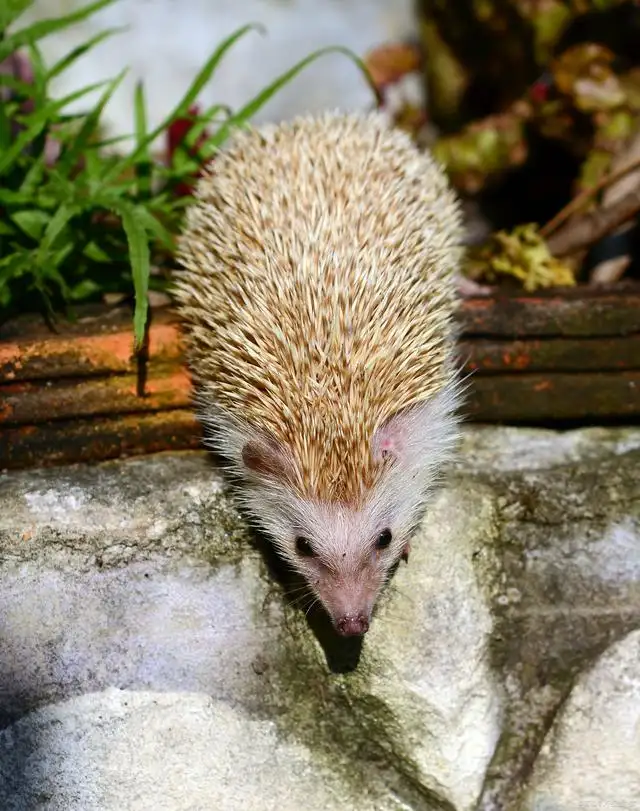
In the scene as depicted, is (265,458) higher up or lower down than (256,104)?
lower down

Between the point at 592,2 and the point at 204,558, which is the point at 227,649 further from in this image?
the point at 592,2

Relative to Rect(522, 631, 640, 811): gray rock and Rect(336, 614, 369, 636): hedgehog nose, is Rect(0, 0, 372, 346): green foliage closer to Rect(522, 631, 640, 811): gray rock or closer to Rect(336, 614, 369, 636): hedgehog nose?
Rect(336, 614, 369, 636): hedgehog nose

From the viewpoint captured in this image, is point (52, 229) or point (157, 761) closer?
point (157, 761)

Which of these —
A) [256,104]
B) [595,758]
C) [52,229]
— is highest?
[256,104]

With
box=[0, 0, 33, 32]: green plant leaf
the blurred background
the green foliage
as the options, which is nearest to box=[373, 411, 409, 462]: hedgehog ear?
the green foliage

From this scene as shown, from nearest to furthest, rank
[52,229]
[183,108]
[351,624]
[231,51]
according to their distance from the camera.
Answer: [351,624] → [52,229] → [183,108] → [231,51]

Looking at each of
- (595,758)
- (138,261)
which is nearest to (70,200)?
(138,261)

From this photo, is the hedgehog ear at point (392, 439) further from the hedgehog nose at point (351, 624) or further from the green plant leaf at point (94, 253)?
the green plant leaf at point (94, 253)

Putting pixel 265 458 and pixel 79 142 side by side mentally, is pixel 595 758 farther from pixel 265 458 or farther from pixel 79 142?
pixel 79 142
